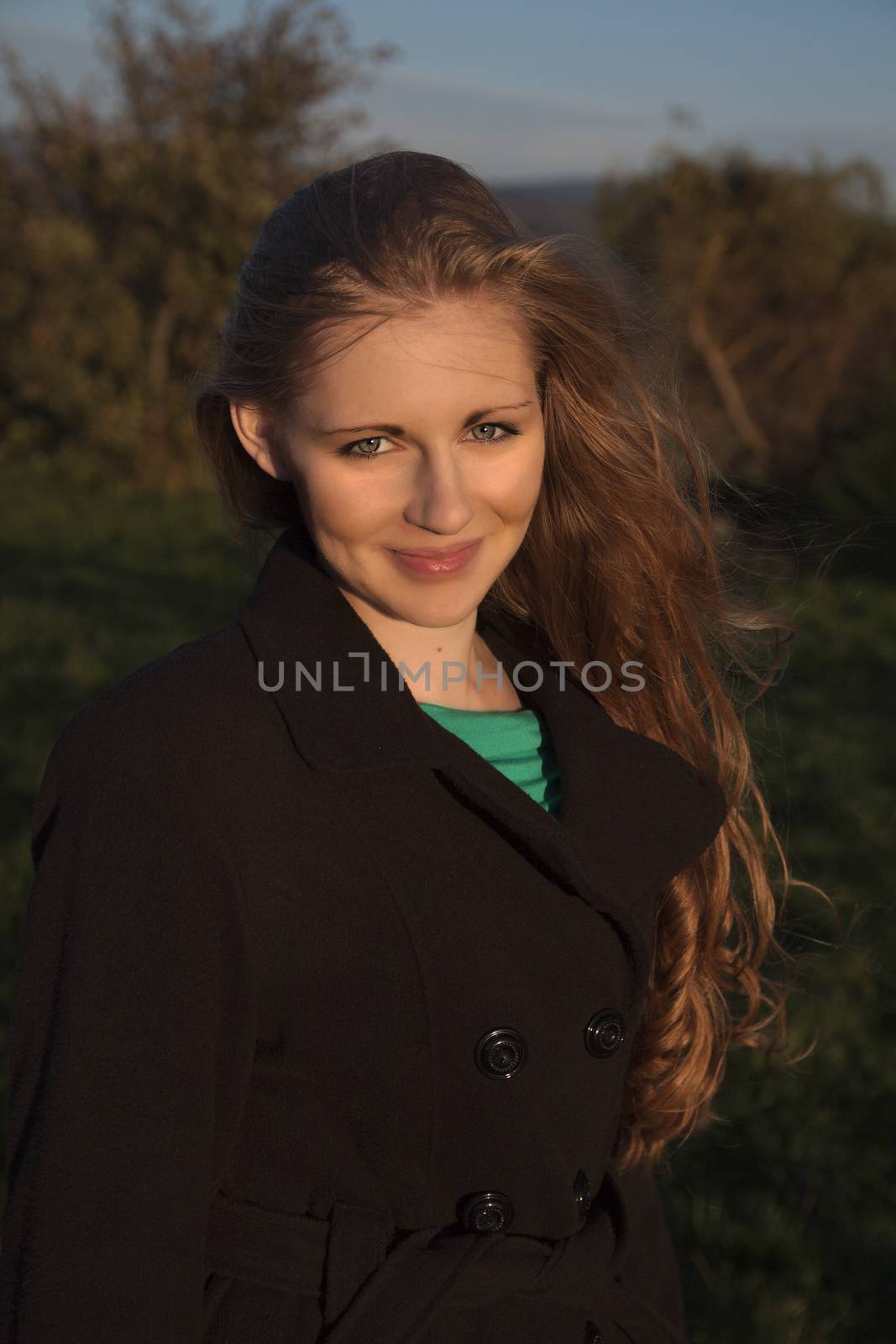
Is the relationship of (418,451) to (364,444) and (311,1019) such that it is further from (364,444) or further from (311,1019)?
(311,1019)

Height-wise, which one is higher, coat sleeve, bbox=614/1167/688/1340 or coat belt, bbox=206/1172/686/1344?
coat belt, bbox=206/1172/686/1344

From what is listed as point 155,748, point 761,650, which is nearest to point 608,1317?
point 155,748

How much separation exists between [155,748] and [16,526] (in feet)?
31.0

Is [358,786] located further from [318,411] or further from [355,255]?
[355,255]

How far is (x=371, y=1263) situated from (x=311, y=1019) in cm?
28

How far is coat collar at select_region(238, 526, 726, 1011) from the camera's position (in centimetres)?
154

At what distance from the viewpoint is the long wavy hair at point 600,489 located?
1.65 m

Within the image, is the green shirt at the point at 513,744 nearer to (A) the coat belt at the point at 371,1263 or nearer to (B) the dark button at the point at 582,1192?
(B) the dark button at the point at 582,1192

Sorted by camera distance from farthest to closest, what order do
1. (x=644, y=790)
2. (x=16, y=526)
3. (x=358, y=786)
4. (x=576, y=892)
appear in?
(x=16, y=526)
(x=644, y=790)
(x=576, y=892)
(x=358, y=786)

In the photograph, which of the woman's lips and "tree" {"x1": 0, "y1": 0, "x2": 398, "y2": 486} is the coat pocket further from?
"tree" {"x1": 0, "y1": 0, "x2": 398, "y2": 486}

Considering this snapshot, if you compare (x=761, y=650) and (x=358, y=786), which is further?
(x=761, y=650)

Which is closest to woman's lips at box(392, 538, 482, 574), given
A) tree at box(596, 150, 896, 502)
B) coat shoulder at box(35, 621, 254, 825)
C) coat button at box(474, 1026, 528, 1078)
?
coat shoulder at box(35, 621, 254, 825)

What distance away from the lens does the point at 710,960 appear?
6.70ft

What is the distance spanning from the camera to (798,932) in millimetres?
4074
